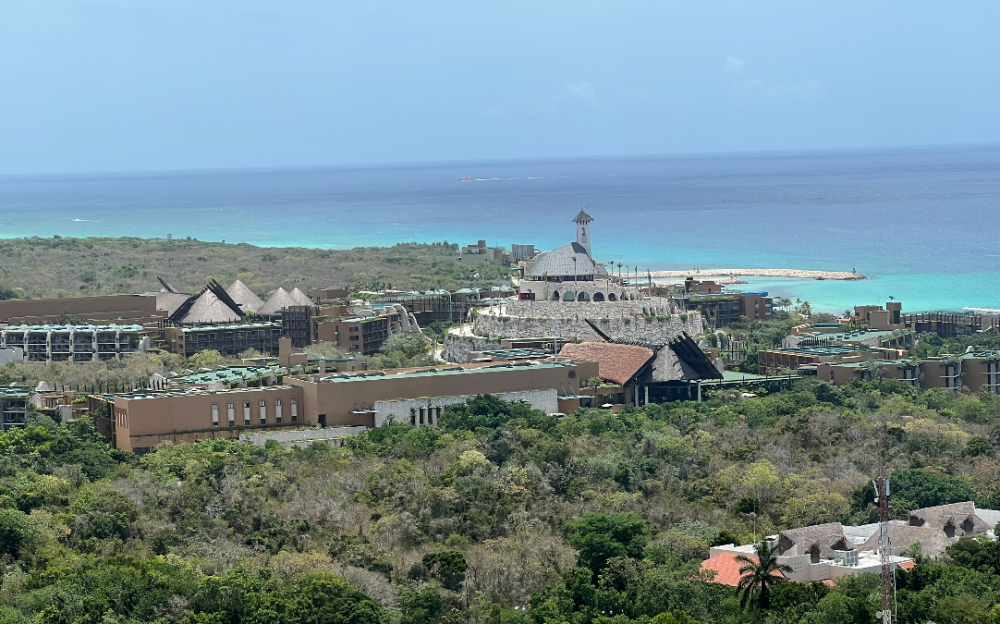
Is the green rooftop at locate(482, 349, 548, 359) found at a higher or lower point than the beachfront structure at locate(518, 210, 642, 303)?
lower

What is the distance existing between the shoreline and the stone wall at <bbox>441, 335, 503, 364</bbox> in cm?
4710

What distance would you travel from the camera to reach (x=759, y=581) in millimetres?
38500

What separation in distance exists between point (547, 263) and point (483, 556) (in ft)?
107

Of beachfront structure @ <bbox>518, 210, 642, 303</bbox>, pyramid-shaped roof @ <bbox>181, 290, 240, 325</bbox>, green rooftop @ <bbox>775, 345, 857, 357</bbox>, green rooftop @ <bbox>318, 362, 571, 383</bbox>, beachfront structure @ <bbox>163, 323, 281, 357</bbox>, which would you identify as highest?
beachfront structure @ <bbox>518, 210, 642, 303</bbox>

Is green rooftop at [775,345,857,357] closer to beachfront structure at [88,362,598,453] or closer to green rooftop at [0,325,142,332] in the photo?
beachfront structure at [88,362,598,453]

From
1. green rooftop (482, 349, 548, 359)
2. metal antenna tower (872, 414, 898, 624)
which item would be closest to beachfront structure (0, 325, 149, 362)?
green rooftop (482, 349, 548, 359)

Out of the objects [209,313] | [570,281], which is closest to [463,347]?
[570,281]

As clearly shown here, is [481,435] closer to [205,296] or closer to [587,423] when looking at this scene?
[587,423]

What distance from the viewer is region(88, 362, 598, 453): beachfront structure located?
55281 mm

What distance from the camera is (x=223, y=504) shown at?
153 ft

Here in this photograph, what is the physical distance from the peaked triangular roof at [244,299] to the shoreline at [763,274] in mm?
35602

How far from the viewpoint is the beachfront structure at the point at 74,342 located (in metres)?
74.4

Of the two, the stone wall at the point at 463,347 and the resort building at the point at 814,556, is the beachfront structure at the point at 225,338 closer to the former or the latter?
the stone wall at the point at 463,347

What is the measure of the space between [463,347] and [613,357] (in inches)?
296
